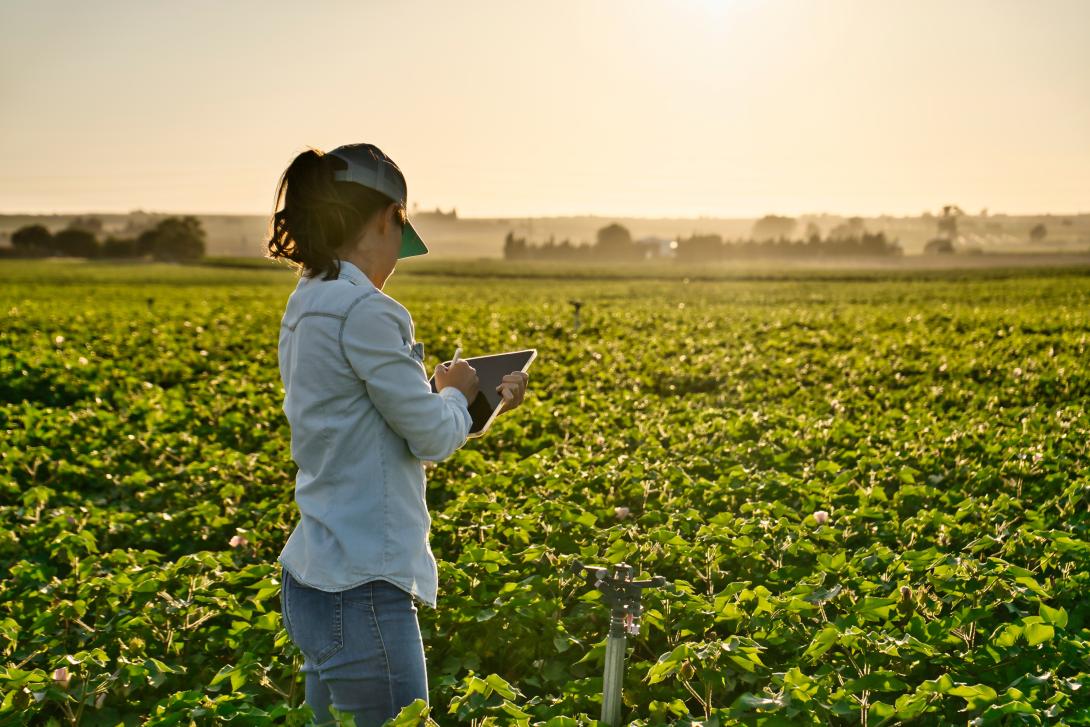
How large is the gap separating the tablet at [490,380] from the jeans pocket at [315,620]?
0.60 m

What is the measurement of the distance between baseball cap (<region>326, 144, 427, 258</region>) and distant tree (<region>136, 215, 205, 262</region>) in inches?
4304

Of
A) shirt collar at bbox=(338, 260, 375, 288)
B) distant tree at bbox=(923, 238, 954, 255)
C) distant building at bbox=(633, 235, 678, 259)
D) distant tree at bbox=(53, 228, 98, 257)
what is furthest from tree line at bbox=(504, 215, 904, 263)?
shirt collar at bbox=(338, 260, 375, 288)

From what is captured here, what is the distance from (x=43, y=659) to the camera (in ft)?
14.3

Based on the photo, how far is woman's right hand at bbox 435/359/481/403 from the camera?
2600 mm

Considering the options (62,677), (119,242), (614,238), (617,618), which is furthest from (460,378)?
(614,238)

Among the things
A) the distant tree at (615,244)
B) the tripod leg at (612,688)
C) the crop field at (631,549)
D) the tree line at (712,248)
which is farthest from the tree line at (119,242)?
the tripod leg at (612,688)

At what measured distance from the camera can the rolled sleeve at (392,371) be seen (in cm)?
233

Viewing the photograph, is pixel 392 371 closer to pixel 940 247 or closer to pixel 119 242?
pixel 119 242

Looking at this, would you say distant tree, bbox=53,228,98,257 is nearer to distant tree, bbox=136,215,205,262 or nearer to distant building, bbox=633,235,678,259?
distant tree, bbox=136,215,205,262

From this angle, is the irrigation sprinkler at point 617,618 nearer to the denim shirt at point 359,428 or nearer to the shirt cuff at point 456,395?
the denim shirt at point 359,428

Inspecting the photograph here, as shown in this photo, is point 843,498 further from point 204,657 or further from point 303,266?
point 303,266

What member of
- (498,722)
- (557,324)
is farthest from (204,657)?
(557,324)

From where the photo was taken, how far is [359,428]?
7.95 ft

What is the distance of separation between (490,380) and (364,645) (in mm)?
833
